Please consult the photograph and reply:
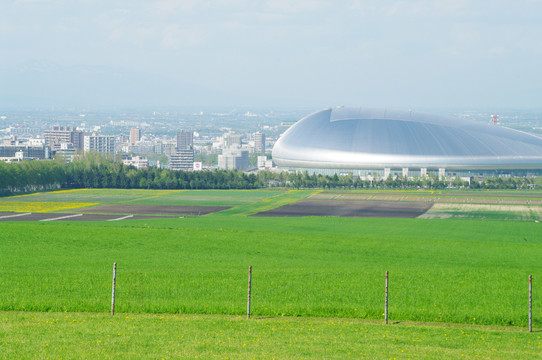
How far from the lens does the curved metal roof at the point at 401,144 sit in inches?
5915

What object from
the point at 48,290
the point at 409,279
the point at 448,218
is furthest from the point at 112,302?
the point at 448,218

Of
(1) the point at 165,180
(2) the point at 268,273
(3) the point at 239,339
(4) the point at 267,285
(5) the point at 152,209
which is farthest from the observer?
(1) the point at 165,180

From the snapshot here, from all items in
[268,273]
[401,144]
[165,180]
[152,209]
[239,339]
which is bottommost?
[152,209]

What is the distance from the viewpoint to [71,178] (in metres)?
118

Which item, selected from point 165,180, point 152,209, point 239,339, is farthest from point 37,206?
point 239,339

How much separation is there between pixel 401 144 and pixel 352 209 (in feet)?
268

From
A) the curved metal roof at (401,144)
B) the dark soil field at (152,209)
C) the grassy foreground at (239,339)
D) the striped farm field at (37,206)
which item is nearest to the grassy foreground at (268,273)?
the grassy foreground at (239,339)

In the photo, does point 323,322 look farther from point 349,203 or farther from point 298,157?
point 298,157

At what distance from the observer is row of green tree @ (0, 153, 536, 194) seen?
352ft

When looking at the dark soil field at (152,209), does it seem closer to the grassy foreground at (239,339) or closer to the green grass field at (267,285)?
the green grass field at (267,285)

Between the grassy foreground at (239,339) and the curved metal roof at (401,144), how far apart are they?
13390 cm

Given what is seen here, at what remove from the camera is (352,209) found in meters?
77.9

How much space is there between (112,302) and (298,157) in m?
143

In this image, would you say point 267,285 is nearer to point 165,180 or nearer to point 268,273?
point 268,273
